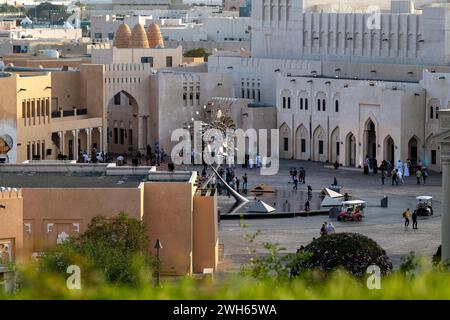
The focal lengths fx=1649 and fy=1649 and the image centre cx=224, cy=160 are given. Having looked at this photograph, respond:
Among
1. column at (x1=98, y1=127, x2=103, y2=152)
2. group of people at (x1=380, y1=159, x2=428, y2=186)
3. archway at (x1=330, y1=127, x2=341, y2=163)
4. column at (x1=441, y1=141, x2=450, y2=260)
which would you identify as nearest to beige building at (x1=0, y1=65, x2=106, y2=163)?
column at (x1=98, y1=127, x2=103, y2=152)

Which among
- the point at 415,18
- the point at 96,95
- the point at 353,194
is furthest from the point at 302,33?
the point at 353,194

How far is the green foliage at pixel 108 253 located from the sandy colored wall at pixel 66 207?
0.64 m

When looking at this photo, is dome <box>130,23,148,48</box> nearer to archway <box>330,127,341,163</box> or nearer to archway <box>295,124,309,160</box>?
archway <box>295,124,309,160</box>

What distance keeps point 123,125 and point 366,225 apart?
27181 mm

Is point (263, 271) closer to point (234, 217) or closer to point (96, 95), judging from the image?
point (234, 217)

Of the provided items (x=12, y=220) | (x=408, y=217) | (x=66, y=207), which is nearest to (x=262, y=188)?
(x=408, y=217)

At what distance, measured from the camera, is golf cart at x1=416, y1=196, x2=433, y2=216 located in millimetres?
44750

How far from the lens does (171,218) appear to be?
1337 inches

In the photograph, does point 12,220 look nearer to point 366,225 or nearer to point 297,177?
point 366,225

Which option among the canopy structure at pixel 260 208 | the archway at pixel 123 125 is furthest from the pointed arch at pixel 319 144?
the canopy structure at pixel 260 208

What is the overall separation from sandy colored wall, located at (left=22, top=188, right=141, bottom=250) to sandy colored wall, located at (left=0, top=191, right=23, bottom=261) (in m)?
1.60

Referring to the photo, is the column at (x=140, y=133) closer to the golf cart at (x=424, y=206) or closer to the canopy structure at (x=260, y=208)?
the canopy structure at (x=260, y=208)
